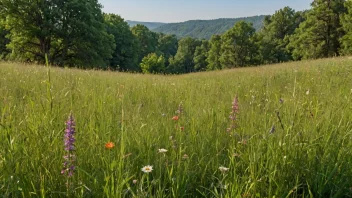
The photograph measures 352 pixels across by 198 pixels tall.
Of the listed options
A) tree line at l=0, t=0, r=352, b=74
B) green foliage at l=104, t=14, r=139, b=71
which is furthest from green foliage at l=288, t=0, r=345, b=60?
green foliage at l=104, t=14, r=139, b=71

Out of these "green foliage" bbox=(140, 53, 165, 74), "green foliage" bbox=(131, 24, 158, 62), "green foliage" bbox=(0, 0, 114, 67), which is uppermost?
"green foliage" bbox=(131, 24, 158, 62)

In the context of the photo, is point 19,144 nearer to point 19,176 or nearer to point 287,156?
point 19,176

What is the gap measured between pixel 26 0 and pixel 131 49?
64.9 feet

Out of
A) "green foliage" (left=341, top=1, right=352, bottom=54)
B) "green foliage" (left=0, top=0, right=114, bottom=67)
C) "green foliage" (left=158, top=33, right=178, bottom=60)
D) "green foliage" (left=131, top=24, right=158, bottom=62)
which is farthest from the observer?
"green foliage" (left=158, top=33, right=178, bottom=60)

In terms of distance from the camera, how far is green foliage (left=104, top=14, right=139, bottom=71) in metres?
38.6

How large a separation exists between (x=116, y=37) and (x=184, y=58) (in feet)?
161

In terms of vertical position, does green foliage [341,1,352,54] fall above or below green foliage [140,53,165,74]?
above

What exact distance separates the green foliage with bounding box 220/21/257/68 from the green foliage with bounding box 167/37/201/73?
3432 cm

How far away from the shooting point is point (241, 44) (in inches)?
1907

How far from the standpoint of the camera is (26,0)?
21531 mm

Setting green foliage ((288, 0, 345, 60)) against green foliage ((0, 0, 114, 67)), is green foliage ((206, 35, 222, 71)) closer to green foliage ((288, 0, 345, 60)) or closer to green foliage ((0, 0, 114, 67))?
green foliage ((288, 0, 345, 60))

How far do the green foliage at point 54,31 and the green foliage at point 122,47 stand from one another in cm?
1309

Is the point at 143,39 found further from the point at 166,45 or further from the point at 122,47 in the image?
the point at 166,45

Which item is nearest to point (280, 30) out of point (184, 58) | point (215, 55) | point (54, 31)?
point (215, 55)
